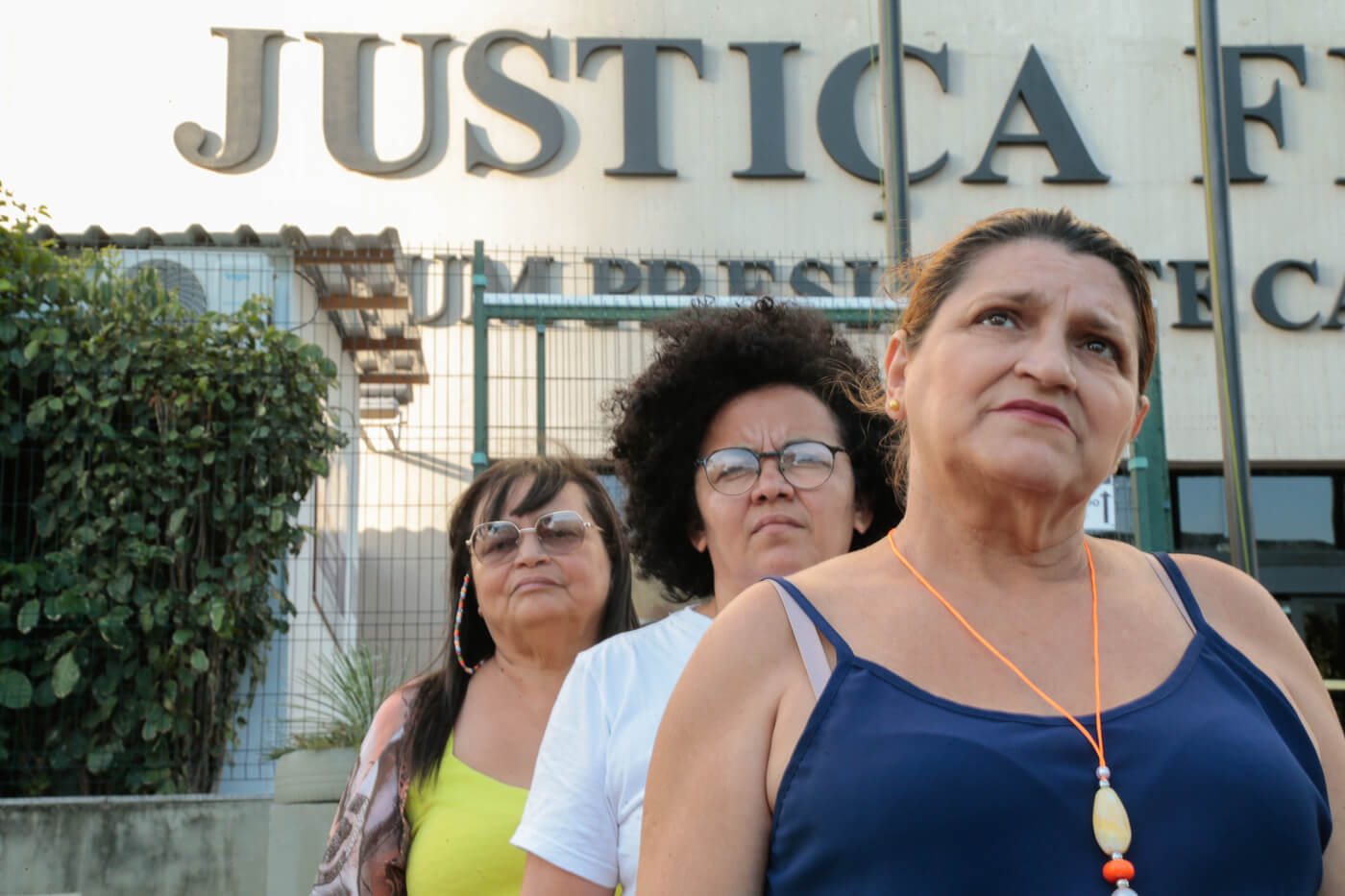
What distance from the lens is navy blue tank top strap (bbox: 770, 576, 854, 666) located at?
1.26 meters

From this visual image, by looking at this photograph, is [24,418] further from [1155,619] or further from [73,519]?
[1155,619]

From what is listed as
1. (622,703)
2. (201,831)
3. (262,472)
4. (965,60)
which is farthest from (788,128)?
(622,703)

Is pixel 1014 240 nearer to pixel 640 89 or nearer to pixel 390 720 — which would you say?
pixel 390 720

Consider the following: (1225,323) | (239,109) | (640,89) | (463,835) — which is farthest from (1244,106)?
(463,835)

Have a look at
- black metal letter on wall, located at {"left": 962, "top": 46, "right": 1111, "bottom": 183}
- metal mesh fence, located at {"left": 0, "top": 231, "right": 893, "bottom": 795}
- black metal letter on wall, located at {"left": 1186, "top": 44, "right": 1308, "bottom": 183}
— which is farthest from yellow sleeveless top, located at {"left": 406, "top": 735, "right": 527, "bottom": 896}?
black metal letter on wall, located at {"left": 1186, "top": 44, "right": 1308, "bottom": 183}

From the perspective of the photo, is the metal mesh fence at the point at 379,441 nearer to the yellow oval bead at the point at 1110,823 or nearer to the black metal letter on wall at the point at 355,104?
the yellow oval bead at the point at 1110,823

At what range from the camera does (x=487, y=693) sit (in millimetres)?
2666

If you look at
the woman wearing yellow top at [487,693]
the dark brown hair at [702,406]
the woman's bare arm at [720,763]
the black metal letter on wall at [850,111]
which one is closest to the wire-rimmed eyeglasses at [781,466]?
the dark brown hair at [702,406]

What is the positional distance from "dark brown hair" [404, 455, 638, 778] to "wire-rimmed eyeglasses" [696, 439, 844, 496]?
55 centimetres

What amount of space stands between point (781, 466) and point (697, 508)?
0.33m

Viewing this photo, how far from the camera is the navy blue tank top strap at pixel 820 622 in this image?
4.13 ft

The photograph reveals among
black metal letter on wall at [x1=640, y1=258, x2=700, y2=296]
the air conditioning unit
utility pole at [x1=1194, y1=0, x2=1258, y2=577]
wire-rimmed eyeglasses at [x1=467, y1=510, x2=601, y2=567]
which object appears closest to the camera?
wire-rimmed eyeglasses at [x1=467, y1=510, x2=601, y2=567]

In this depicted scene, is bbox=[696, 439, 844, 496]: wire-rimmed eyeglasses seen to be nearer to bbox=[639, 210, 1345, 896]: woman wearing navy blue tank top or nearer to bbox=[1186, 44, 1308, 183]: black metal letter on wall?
bbox=[639, 210, 1345, 896]: woman wearing navy blue tank top

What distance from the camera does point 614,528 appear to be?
2.83m
